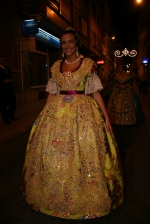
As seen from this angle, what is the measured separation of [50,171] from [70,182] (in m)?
0.23

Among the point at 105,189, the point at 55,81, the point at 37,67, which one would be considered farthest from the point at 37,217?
the point at 37,67

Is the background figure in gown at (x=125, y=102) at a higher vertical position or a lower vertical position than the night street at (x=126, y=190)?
higher

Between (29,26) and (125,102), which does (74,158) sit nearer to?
(125,102)

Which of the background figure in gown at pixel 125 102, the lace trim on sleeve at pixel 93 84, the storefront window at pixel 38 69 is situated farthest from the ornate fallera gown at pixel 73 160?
the storefront window at pixel 38 69

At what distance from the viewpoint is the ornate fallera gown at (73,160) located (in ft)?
7.00

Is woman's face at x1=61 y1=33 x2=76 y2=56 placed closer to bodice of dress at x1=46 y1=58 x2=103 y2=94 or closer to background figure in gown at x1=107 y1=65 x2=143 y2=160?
bodice of dress at x1=46 y1=58 x2=103 y2=94

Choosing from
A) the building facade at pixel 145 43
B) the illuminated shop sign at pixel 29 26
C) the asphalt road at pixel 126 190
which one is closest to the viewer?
the asphalt road at pixel 126 190

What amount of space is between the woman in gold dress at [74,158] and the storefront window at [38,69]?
9.39 metres

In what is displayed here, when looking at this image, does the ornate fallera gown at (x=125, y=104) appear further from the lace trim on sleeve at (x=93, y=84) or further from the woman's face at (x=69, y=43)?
the woman's face at (x=69, y=43)

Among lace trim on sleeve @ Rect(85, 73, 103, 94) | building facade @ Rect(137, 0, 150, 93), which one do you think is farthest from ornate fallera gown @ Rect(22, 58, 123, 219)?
building facade @ Rect(137, 0, 150, 93)

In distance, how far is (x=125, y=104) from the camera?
266 inches

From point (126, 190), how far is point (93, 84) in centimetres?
150

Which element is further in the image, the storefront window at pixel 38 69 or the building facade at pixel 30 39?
the storefront window at pixel 38 69

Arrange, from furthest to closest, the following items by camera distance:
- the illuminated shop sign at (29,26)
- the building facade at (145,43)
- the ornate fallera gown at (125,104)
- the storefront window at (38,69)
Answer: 1. the building facade at (145,43)
2. the storefront window at (38,69)
3. the illuminated shop sign at (29,26)
4. the ornate fallera gown at (125,104)
